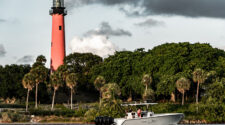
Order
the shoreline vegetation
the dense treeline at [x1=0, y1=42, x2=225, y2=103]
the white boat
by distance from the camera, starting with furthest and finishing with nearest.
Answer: the dense treeline at [x1=0, y1=42, x2=225, y2=103] < the shoreline vegetation < the white boat

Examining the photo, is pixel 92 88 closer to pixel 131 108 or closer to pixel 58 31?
pixel 58 31

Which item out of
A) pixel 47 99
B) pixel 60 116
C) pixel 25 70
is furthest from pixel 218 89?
pixel 25 70

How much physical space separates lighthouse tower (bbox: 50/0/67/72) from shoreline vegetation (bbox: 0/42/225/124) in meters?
3.26

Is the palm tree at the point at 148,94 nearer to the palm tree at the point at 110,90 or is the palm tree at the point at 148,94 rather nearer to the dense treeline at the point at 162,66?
the dense treeline at the point at 162,66

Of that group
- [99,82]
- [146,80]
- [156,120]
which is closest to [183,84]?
[146,80]

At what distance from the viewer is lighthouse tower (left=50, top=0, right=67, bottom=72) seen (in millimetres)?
99688

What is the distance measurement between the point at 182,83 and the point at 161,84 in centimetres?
673

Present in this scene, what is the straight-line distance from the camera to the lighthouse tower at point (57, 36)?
99688mm

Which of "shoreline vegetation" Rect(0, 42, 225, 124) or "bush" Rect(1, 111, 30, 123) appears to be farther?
"shoreline vegetation" Rect(0, 42, 225, 124)

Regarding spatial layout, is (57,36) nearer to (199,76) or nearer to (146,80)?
(146,80)

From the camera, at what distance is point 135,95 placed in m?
95.8

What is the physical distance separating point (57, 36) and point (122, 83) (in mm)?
16444

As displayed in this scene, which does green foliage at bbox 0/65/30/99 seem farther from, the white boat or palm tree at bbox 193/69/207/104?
the white boat

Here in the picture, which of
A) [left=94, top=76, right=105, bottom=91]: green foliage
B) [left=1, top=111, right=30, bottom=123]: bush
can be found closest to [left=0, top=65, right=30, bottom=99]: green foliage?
[left=94, top=76, right=105, bottom=91]: green foliage
